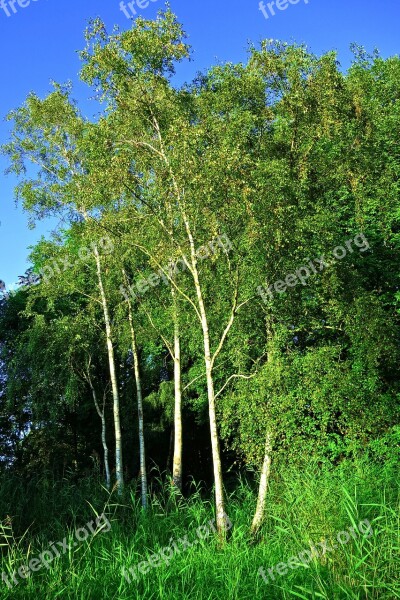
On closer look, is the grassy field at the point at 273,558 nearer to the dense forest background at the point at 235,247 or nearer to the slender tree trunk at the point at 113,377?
the dense forest background at the point at 235,247

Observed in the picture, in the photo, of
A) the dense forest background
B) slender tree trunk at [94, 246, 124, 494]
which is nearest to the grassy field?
the dense forest background

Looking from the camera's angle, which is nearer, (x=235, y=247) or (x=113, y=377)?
(x=235, y=247)

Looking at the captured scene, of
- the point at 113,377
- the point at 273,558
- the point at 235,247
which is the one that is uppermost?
the point at 235,247

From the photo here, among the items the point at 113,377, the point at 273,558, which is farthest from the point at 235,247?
the point at 273,558

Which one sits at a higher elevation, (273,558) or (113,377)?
(113,377)

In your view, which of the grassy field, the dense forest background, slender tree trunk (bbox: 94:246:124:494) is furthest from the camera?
slender tree trunk (bbox: 94:246:124:494)

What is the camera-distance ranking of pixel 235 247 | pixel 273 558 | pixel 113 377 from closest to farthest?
pixel 273 558, pixel 235 247, pixel 113 377

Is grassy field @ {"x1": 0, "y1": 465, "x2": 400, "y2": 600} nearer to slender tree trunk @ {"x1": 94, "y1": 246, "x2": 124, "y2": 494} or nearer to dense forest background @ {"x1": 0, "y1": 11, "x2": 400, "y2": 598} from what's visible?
dense forest background @ {"x1": 0, "y1": 11, "x2": 400, "y2": 598}

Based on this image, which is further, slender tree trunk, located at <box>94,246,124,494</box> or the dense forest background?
slender tree trunk, located at <box>94,246,124,494</box>

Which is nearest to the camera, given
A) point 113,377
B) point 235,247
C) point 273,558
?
point 273,558

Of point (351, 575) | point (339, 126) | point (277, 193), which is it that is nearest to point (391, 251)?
point (339, 126)

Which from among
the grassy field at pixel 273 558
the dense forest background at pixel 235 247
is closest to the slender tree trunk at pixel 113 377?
the dense forest background at pixel 235 247

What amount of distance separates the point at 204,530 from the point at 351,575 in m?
4.73

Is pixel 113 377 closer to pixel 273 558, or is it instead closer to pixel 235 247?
pixel 235 247
